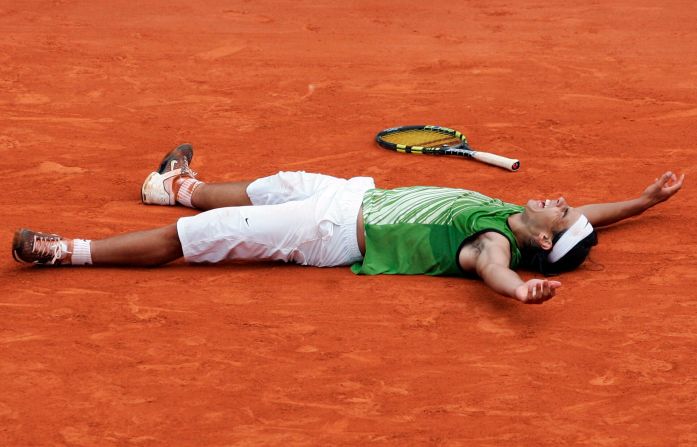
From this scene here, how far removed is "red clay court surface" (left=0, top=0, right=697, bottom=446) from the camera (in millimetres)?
5426

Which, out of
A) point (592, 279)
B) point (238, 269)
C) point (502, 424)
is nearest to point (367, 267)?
point (238, 269)

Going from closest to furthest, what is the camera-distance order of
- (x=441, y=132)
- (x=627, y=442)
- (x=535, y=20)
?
(x=627, y=442), (x=441, y=132), (x=535, y=20)

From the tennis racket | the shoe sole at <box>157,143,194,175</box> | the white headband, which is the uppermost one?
the shoe sole at <box>157,143,194,175</box>

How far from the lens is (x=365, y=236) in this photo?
6.82 metres

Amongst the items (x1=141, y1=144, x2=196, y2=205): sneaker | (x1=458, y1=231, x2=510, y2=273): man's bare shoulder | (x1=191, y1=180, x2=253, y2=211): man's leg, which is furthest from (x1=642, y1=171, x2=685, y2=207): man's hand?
(x1=141, y1=144, x2=196, y2=205): sneaker

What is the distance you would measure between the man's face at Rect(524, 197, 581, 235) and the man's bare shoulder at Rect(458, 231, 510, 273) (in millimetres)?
201

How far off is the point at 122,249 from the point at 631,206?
290cm

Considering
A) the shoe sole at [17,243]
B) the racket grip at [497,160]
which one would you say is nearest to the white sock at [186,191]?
the shoe sole at [17,243]

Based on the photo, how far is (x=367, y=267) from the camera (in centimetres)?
679

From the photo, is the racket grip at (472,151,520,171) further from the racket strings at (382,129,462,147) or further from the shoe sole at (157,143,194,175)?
the shoe sole at (157,143,194,175)

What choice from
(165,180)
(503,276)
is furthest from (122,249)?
(503,276)

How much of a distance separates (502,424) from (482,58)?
598 cm

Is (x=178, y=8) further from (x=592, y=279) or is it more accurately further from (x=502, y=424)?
(x=502, y=424)

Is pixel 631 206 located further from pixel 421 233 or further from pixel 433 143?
pixel 433 143
